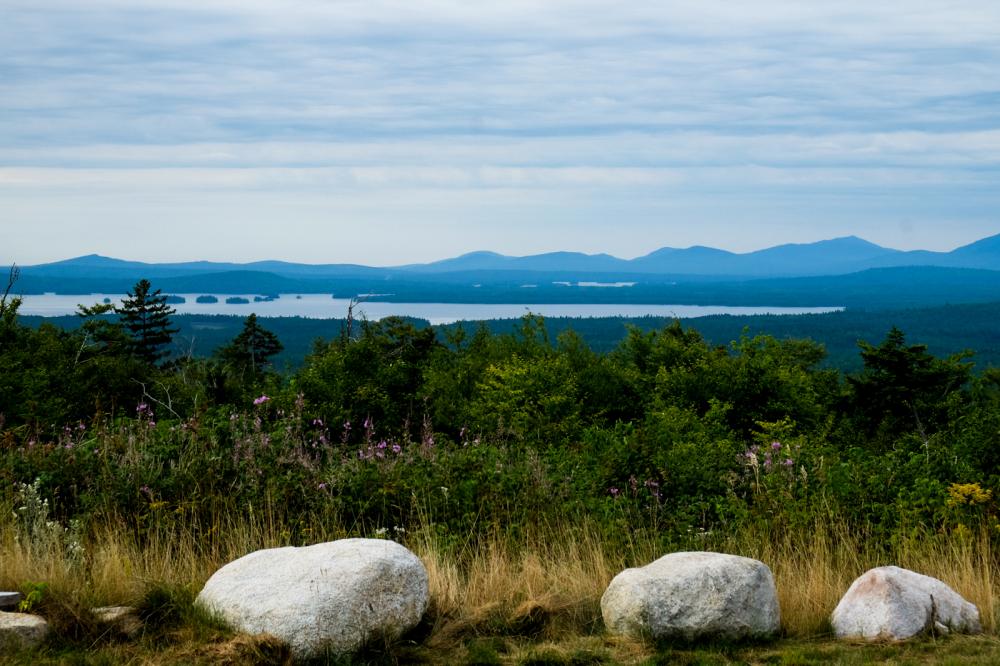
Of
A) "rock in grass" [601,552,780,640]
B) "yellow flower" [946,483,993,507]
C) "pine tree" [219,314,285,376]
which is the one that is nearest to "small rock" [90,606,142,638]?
"rock in grass" [601,552,780,640]

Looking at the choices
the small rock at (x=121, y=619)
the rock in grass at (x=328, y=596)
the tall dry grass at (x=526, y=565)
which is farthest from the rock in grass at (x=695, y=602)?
the small rock at (x=121, y=619)

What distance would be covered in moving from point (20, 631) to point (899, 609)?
5052 millimetres

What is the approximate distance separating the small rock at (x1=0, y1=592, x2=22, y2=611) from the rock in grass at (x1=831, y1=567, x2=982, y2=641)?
4.92 m

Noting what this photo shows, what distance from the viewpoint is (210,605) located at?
18.6 feet

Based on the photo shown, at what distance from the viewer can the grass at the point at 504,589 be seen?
18.1ft

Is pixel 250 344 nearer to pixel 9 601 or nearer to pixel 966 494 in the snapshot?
pixel 9 601

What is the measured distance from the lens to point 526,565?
665 centimetres

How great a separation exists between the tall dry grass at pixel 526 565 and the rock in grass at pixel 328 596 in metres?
0.37

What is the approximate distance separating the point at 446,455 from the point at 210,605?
3.40m

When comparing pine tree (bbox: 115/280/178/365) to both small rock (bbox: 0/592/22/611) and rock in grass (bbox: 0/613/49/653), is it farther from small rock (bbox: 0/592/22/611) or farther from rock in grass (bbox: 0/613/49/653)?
rock in grass (bbox: 0/613/49/653)

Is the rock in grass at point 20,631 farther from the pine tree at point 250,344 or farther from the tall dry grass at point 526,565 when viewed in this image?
the pine tree at point 250,344

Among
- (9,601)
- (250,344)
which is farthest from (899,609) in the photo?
(250,344)

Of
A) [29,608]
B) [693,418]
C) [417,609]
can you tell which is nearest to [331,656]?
[417,609]

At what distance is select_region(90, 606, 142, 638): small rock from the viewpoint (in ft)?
18.7
